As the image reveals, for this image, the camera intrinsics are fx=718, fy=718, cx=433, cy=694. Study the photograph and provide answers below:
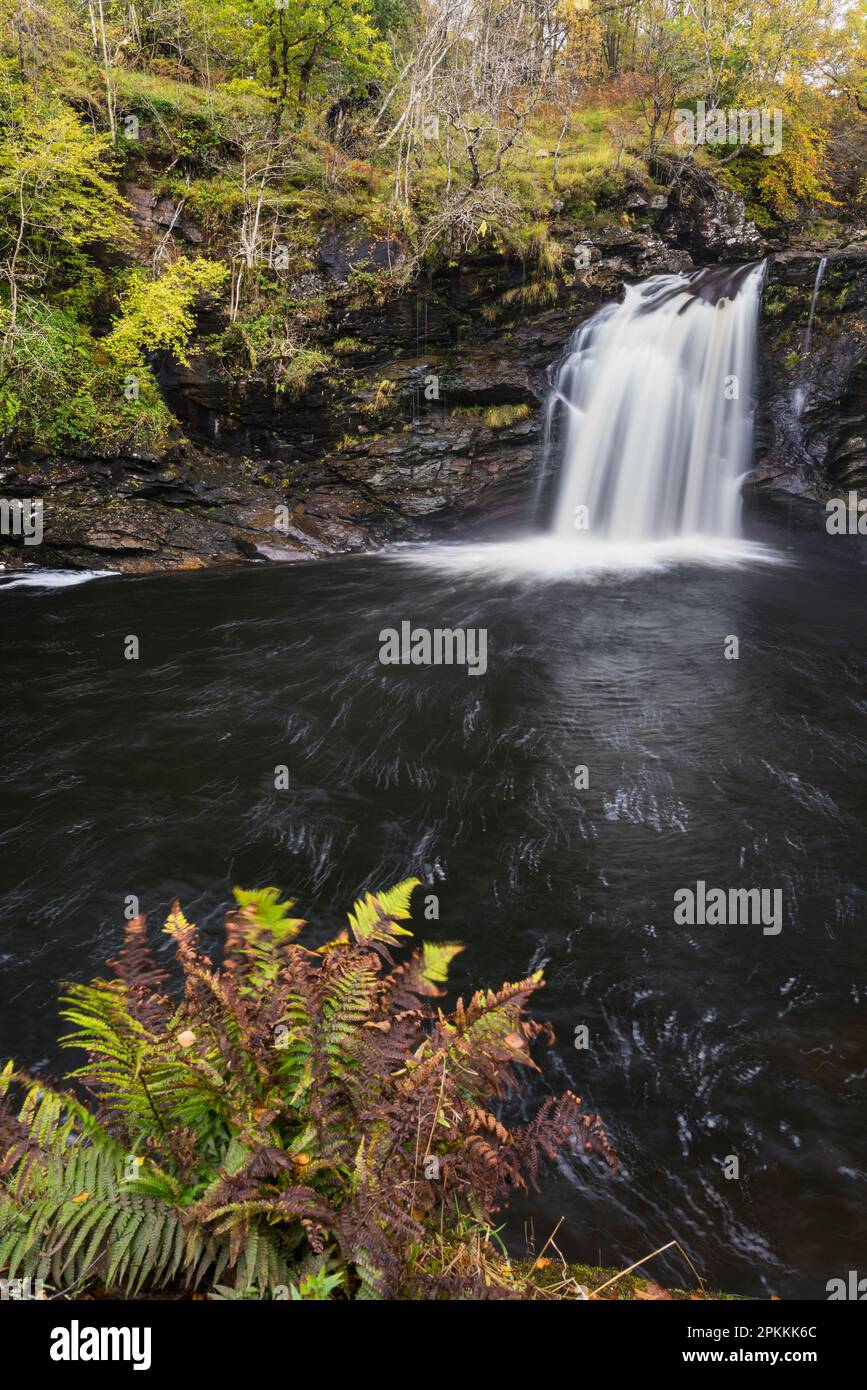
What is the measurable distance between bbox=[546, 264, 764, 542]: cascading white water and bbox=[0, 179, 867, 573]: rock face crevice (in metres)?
0.46

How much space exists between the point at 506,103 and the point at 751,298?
842 cm

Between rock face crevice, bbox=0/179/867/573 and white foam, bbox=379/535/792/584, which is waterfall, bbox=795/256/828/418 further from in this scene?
white foam, bbox=379/535/792/584

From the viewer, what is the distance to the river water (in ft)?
9.92

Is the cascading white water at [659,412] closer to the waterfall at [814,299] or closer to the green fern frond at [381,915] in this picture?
the waterfall at [814,299]

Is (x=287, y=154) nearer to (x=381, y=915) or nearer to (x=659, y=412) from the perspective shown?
(x=659, y=412)

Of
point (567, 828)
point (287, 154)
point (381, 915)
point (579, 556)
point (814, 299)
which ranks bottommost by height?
point (567, 828)

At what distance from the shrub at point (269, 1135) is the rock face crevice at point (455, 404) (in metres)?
12.3

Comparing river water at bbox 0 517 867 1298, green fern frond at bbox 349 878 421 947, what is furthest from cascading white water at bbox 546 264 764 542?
green fern frond at bbox 349 878 421 947

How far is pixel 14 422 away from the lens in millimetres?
12680

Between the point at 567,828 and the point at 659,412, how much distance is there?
11.8 metres

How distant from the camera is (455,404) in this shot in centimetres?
1515

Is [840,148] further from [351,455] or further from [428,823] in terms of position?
[428,823]

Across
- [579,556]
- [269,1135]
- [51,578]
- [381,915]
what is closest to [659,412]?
[579,556]
